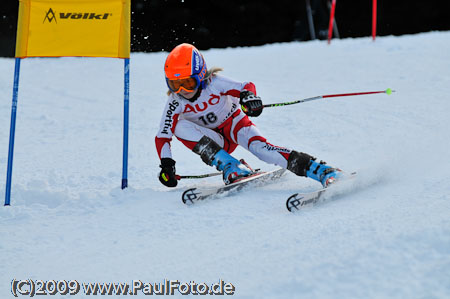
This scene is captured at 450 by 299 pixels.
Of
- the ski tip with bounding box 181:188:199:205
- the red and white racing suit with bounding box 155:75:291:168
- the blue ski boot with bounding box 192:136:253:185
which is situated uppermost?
the red and white racing suit with bounding box 155:75:291:168

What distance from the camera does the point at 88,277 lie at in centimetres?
266

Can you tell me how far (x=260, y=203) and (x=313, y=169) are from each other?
0.44 m

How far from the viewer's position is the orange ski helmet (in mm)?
3975

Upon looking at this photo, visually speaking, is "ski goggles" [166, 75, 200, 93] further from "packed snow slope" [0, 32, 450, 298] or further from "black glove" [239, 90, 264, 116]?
"packed snow slope" [0, 32, 450, 298]

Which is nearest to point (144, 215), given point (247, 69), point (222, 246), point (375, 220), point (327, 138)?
point (222, 246)

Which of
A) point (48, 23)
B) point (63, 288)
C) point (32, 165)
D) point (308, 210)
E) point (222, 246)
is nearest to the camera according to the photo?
point (63, 288)

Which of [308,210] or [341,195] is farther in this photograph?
[341,195]

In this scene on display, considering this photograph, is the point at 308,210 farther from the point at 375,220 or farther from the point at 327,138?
the point at 327,138

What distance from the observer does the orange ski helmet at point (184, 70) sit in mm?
3975

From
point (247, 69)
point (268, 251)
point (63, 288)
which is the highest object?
point (247, 69)

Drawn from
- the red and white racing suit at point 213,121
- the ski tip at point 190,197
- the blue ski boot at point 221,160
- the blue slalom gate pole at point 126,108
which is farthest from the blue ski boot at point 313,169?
the blue slalom gate pole at point 126,108

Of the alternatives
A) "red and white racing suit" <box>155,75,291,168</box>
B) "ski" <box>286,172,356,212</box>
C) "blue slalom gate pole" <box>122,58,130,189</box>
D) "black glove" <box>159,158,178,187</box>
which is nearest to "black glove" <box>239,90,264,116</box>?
"red and white racing suit" <box>155,75,291,168</box>

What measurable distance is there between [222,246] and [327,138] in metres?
3.19

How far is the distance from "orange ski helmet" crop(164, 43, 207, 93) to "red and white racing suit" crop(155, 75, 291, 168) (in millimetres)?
139
